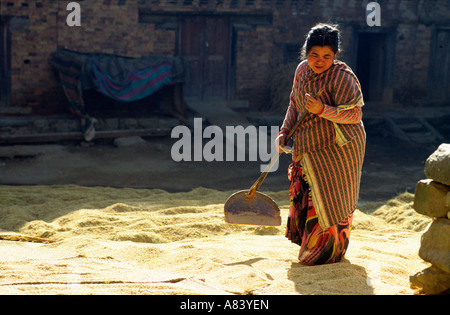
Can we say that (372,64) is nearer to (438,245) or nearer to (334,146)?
(334,146)

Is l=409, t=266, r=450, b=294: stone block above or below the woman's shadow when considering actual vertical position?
above

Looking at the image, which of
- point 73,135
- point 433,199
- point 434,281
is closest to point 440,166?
point 433,199

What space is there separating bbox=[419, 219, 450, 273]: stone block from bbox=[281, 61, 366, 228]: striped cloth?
0.79 metres

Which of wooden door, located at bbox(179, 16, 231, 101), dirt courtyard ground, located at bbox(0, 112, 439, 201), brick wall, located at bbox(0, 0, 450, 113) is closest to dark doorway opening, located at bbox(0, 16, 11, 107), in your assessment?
brick wall, located at bbox(0, 0, 450, 113)

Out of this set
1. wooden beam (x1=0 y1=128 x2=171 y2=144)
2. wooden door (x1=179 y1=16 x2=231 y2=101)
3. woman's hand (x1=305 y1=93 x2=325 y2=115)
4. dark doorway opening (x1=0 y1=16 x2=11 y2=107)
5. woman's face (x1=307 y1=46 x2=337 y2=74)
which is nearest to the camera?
woman's hand (x1=305 y1=93 x2=325 y2=115)

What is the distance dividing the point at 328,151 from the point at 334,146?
53 mm

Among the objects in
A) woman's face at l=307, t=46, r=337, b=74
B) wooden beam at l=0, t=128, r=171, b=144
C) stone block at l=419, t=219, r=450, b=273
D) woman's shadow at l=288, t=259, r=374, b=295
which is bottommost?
wooden beam at l=0, t=128, r=171, b=144

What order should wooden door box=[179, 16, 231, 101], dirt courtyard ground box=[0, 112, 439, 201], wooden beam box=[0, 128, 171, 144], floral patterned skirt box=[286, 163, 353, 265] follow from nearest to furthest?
1. floral patterned skirt box=[286, 163, 353, 265]
2. dirt courtyard ground box=[0, 112, 439, 201]
3. wooden beam box=[0, 128, 171, 144]
4. wooden door box=[179, 16, 231, 101]

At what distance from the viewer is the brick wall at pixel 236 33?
41.1ft

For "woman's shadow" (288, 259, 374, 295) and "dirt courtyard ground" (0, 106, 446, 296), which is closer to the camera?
"woman's shadow" (288, 259, 374, 295)

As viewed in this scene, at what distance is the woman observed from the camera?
4.27 m

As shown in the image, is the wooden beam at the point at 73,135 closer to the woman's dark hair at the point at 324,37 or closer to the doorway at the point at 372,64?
the doorway at the point at 372,64

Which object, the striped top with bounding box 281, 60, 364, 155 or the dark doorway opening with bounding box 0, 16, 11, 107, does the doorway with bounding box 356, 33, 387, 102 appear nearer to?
the dark doorway opening with bounding box 0, 16, 11, 107

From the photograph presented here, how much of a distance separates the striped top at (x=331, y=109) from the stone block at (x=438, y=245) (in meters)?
0.94
